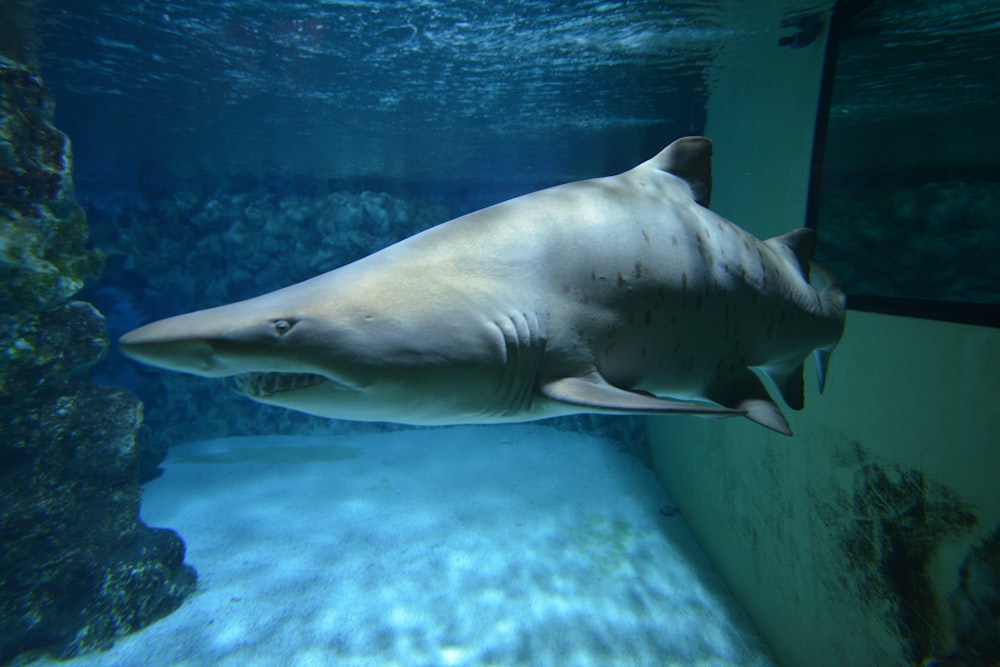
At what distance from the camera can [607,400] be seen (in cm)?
153

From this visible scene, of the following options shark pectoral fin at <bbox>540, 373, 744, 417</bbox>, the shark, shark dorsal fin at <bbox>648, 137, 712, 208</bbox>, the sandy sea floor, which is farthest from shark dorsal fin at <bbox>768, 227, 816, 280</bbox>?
the sandy sea floor

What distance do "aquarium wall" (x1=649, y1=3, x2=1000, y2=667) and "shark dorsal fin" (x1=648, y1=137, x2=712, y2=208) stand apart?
59.8 inches

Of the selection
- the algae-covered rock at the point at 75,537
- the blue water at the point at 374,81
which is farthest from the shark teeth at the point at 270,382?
the blue water at the point at 374,81

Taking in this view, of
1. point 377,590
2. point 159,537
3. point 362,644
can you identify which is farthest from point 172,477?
point 362,644

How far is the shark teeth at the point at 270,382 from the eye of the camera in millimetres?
1633

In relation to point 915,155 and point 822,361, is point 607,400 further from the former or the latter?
point 915,155

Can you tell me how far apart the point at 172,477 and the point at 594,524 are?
26.3 ft

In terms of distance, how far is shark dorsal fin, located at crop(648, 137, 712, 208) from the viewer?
237cm

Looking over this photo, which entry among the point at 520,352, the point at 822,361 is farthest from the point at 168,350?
the point at 822,361

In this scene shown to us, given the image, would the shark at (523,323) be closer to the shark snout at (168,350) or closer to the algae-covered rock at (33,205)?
the shark snout at (168,350)

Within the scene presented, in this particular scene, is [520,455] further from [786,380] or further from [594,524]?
[786,380]

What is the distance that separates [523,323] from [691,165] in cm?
140

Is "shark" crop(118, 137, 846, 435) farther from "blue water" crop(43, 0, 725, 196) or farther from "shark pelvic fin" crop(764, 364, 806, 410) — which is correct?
"blue water" crop(43, 0, 725, 196)

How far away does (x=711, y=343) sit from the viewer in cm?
210
